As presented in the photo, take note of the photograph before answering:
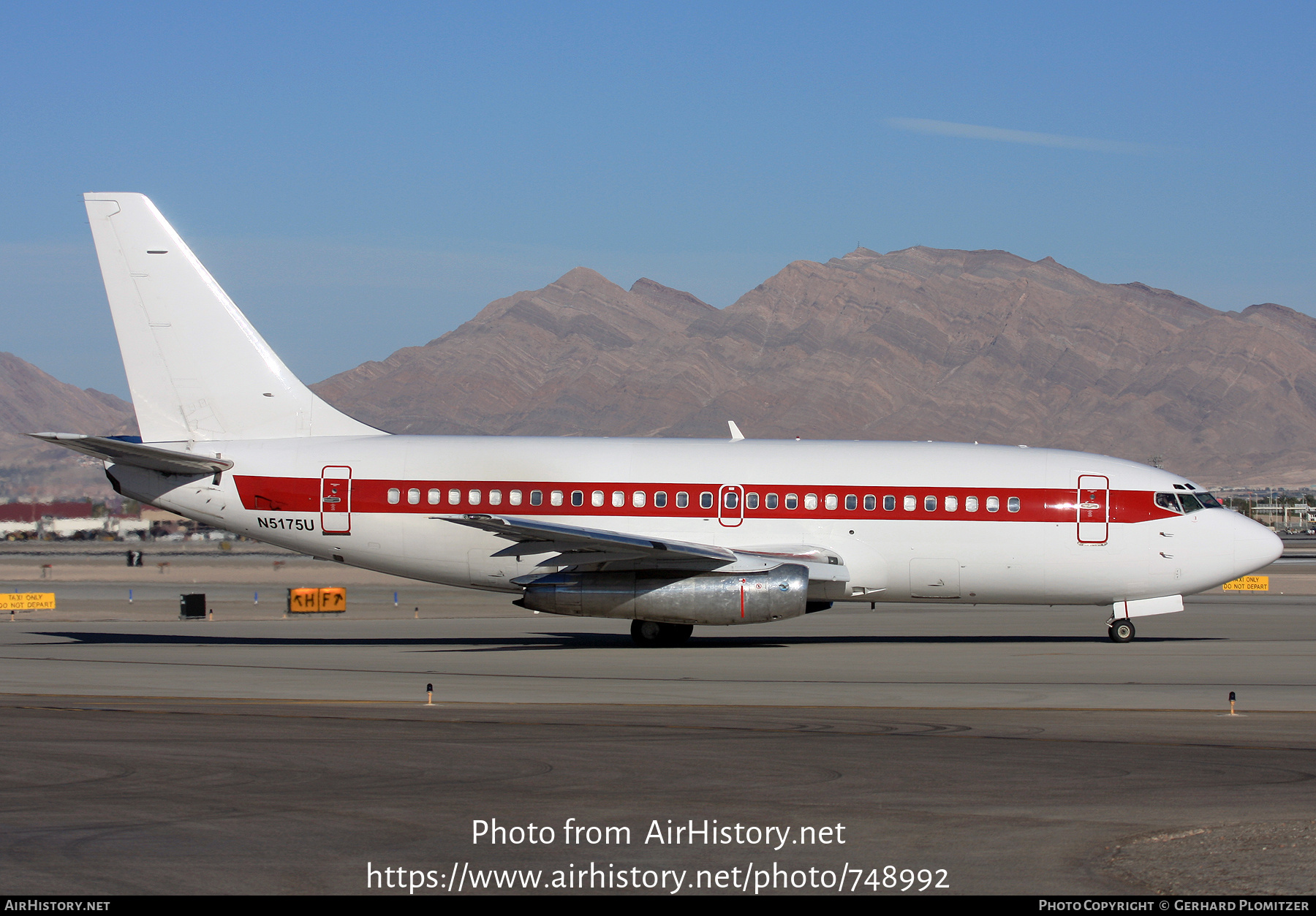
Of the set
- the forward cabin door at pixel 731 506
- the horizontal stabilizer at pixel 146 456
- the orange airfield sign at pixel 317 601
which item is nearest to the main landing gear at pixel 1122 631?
the forward cabin door at pixel 731 506

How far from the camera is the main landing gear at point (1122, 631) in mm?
29750

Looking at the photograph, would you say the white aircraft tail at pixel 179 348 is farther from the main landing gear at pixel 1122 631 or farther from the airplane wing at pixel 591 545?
the main landing gear at pixel 1122 631

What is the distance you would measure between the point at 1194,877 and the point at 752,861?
3.06 m

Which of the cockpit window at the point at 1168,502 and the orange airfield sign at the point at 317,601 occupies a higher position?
the cockpit window at the point at 1168,502

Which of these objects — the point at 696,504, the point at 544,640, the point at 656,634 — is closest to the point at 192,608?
the point at 544,640

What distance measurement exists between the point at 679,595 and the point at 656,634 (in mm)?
2859

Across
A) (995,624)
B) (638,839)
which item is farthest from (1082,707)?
(995,624)

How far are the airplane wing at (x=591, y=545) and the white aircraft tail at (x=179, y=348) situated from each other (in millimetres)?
5286

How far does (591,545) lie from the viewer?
2731cm

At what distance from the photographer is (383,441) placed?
30.4m

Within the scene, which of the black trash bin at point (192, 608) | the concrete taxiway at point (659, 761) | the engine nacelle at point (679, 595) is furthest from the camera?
the black trash bin at point (192, 608)

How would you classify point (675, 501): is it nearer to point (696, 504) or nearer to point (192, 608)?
point (696, 504)

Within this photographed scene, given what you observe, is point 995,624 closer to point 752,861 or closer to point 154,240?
point 154,240

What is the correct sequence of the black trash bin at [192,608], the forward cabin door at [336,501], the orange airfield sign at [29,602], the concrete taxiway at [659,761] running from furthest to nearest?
the orange airfield sign at [29,602], the black trash bin at [192,608], the forward cabin door at [336,501], the concrete taxiway at [659,761]
